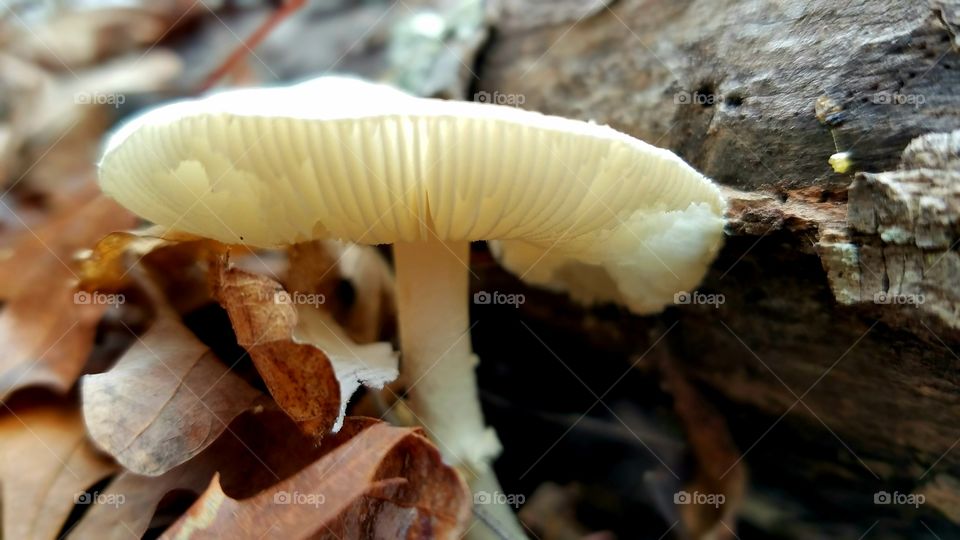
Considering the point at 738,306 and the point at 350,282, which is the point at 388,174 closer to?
the point at 350,282

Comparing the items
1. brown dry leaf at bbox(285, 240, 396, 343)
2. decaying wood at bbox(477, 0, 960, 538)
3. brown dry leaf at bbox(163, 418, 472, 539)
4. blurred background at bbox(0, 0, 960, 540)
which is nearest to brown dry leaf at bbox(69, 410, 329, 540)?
blurred background at bbox(0, 0, 960, 540)

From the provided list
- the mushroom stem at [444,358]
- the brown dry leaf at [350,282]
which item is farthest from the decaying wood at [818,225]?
the brown dry leaf at [350,282]

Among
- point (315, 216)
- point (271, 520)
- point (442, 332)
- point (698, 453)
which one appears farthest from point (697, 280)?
point (271, 520)

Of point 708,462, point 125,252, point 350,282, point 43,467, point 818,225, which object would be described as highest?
point 818,225

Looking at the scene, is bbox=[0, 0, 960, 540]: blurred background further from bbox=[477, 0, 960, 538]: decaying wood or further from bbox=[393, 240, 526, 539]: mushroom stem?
bbox=[393, 240, 526, 539]: mushroom stem

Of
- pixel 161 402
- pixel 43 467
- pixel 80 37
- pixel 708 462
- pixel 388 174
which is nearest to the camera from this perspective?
pixel 388 174

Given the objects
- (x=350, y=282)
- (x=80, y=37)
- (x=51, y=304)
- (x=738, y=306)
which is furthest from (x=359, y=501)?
(x=80, y=37)
